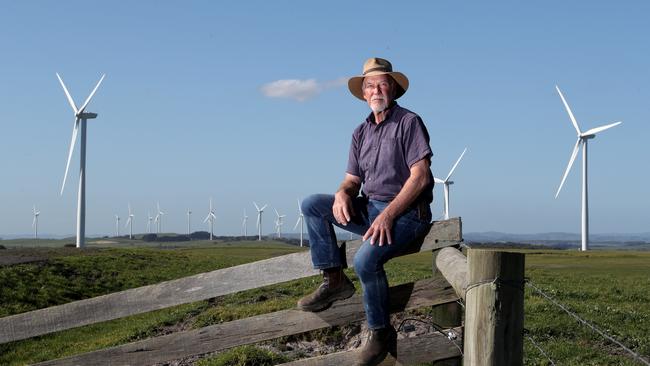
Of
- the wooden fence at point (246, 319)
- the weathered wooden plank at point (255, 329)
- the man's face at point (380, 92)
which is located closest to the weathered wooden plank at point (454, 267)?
the wooden fence at point (246, 319)

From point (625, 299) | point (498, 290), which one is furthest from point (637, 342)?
point (498, 290)

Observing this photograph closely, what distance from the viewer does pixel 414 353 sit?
19.1 feet

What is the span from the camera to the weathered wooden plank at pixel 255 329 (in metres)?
5.61

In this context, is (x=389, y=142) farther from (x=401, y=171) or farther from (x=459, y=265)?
(x=459, y=265)

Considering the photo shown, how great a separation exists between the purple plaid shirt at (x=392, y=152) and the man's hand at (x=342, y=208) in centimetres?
19

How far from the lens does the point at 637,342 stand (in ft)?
39.9

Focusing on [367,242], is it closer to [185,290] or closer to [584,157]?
[185,290]

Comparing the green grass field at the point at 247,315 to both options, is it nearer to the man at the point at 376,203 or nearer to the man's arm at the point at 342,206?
the man at the point at 376,203

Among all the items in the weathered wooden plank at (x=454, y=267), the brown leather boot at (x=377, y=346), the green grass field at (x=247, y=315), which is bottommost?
the green grass field at (x=247, y=315)

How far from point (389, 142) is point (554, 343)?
787 centimetres

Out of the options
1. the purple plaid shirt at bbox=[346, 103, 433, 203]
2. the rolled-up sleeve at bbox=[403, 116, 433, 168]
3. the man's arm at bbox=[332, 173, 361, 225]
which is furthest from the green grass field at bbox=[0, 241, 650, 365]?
the rolled-up sleeve at bbox=[403, 116, 433, 168]

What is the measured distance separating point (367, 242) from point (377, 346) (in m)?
0.79

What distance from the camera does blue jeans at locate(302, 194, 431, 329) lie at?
194 inches

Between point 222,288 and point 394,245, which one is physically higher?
point 394,245
